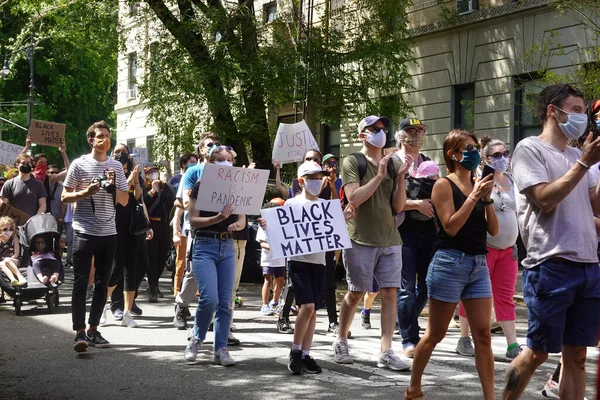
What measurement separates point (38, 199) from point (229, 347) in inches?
233

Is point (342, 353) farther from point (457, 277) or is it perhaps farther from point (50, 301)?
point (50, 301)

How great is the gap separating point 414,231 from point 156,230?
529 centimetres

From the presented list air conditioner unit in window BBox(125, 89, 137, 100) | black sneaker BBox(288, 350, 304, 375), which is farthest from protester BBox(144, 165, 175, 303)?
air conditioner unit in window BBox(125, 89, 137, 100)

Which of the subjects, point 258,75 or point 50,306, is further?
point 258,75

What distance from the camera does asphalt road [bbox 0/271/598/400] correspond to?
6.79 m

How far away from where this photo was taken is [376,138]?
798 cm

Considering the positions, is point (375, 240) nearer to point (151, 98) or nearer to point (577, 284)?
point (577, 284)

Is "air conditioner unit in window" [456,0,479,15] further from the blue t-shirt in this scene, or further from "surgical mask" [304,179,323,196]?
"surgical mask" [304,179,323,196]

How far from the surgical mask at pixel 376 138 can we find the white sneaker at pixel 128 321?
3881 millimetres

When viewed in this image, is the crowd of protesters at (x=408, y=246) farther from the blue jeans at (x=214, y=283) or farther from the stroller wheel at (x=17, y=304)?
the stroller wheel at (x=17, y=304)

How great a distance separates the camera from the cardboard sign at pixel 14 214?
43.6ft

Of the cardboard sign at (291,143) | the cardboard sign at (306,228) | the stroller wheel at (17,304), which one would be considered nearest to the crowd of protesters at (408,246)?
the cardboard sign at (306,228)

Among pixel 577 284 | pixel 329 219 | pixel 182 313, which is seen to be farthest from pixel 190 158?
pixel 577 284

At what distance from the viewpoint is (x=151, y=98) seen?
19.4 metres
